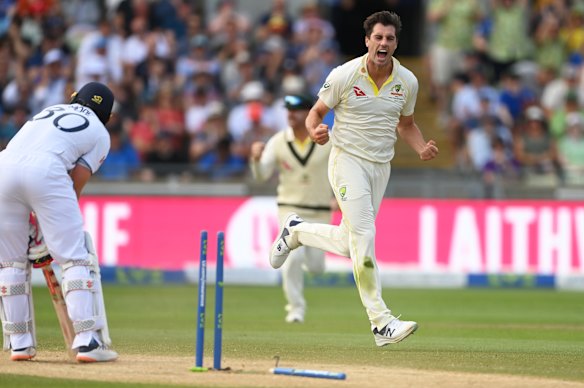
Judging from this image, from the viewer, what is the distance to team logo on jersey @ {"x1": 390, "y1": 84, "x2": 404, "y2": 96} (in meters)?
10.8

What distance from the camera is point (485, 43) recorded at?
24297 mm

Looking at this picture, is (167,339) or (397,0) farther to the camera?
(397,0)

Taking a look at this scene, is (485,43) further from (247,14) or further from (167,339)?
(167,339)

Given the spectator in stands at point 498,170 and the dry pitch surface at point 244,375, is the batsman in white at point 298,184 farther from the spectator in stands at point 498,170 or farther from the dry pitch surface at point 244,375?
the spectator in stands at point 498,170

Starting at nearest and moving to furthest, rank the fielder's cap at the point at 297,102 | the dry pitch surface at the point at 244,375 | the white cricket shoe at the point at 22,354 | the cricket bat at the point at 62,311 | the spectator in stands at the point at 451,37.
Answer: the dry pitch surface at the point at 244,375 → the cricket bat at the point at 62,311 → the white cricket shoe at the point at 22,354 → the fielder's cap at the point at 297,102 → the spectator in stands at the point at 451,37

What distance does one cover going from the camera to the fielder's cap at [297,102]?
14180 mm

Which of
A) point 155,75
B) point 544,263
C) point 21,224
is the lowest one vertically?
point 544,263

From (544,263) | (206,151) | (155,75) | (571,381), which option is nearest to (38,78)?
(155,75)

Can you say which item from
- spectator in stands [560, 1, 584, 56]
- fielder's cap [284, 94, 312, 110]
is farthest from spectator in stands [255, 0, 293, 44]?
fielder's cap [284, 94, 312, 110]

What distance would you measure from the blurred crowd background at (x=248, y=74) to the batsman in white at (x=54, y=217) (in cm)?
1081

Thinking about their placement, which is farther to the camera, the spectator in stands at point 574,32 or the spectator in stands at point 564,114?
the spectator in stands at point 574,32

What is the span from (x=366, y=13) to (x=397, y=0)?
0.80m

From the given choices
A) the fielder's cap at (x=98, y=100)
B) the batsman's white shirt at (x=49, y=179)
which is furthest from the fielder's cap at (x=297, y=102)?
the batsman's white shirt at (x=49, y=179)

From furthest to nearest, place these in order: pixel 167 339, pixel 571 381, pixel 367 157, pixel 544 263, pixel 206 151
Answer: pixel 206 151 → pixel 544 263 → pixel 167 339 → pixel 367 157 → pixel 571 381
